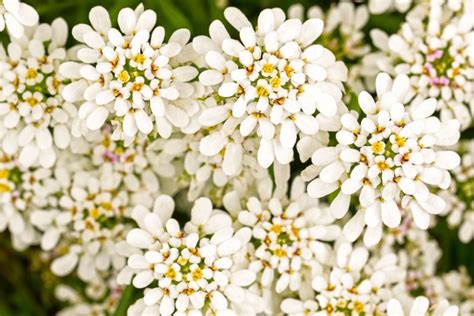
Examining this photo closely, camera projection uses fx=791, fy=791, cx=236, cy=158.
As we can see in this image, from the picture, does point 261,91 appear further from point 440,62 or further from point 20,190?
point 20,190

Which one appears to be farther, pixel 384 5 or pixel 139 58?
pixel 384 5

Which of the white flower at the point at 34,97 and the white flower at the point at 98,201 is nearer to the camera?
the white flower at the point at 34,97

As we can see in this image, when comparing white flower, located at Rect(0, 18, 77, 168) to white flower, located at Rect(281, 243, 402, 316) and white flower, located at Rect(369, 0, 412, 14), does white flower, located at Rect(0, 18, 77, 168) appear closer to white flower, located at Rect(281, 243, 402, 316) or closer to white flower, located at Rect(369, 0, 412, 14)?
white flower, located at Rect(281, 243, 402, 316)

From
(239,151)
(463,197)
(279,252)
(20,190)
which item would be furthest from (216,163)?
(463,197)

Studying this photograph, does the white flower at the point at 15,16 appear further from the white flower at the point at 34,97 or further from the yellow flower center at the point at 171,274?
the yellow flower center at the point at 171,274

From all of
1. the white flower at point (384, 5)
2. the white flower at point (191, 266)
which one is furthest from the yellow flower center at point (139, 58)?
Answer: the white flower at point (384, 5)

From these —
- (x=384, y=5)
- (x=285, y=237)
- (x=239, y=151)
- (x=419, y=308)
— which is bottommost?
(x=419, y=308)

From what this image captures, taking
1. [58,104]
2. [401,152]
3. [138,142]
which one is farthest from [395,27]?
[58,104]

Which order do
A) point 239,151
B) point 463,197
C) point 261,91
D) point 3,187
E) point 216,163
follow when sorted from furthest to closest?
point 463,197 → point 3,187 → point 216,163 → point 239,151 → point 261,91
